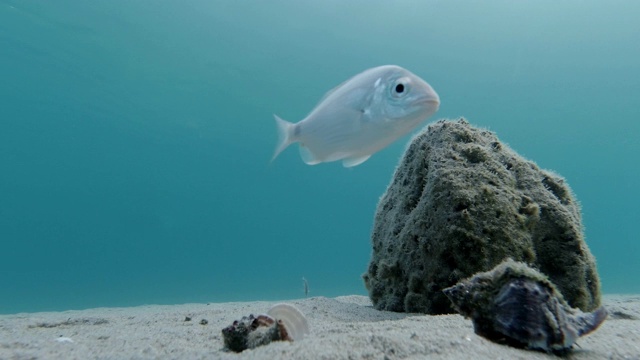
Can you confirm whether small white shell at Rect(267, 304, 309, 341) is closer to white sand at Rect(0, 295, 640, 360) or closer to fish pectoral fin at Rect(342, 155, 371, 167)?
white sand at Rect(0, 295, 640, 360)

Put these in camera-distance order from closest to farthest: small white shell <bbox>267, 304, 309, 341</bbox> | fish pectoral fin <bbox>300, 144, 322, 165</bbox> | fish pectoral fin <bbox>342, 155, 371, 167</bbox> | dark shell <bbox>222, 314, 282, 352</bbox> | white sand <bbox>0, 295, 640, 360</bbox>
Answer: white sand <bbox>0, 295, 640, 360</bbox> < dark shell <bbox>222, 314, 282, 352</bbox> < small white shell <bbox>267, 304, 309, 341</bbox> < fish pectoral fin <bbox>342, 155, 371, 167</bbox> < fish pectoral fin <bbox>300, 144, 322, 165</bbox>

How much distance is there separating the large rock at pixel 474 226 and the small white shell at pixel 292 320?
1.85 m

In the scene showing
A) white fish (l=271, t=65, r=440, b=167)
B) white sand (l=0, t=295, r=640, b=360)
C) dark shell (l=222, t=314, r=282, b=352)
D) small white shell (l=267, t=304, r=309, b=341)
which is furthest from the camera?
white fish (l=271, t=65, r=440, b=167)

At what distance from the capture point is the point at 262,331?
7.79 feet

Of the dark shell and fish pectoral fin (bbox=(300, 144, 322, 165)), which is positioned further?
fish pectoral fin (bbox=(300, 144, 322, 165))

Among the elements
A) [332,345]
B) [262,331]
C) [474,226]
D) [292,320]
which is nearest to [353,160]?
[474,226]

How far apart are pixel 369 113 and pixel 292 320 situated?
160cm

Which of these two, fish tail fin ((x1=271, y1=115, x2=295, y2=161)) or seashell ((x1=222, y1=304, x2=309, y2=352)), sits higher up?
fish tail fin ((x1=271, y1=115, x2=295, y2=161))

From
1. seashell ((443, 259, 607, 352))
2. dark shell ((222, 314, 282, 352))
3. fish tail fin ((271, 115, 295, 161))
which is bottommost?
seashell ((443, 259, 607, 352))

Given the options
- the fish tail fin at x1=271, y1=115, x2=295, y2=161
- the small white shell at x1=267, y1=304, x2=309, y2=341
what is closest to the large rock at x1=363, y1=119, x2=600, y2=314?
the fish tail fin at x1=271, y1=115, x2=295, y2=161

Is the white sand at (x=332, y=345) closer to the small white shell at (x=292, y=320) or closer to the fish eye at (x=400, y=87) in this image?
the small white shell at (x=292, y=320)

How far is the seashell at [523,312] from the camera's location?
6.50 ft

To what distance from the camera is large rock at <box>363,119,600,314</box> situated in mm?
3812

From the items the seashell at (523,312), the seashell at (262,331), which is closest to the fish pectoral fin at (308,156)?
the seashell at (262,331)
